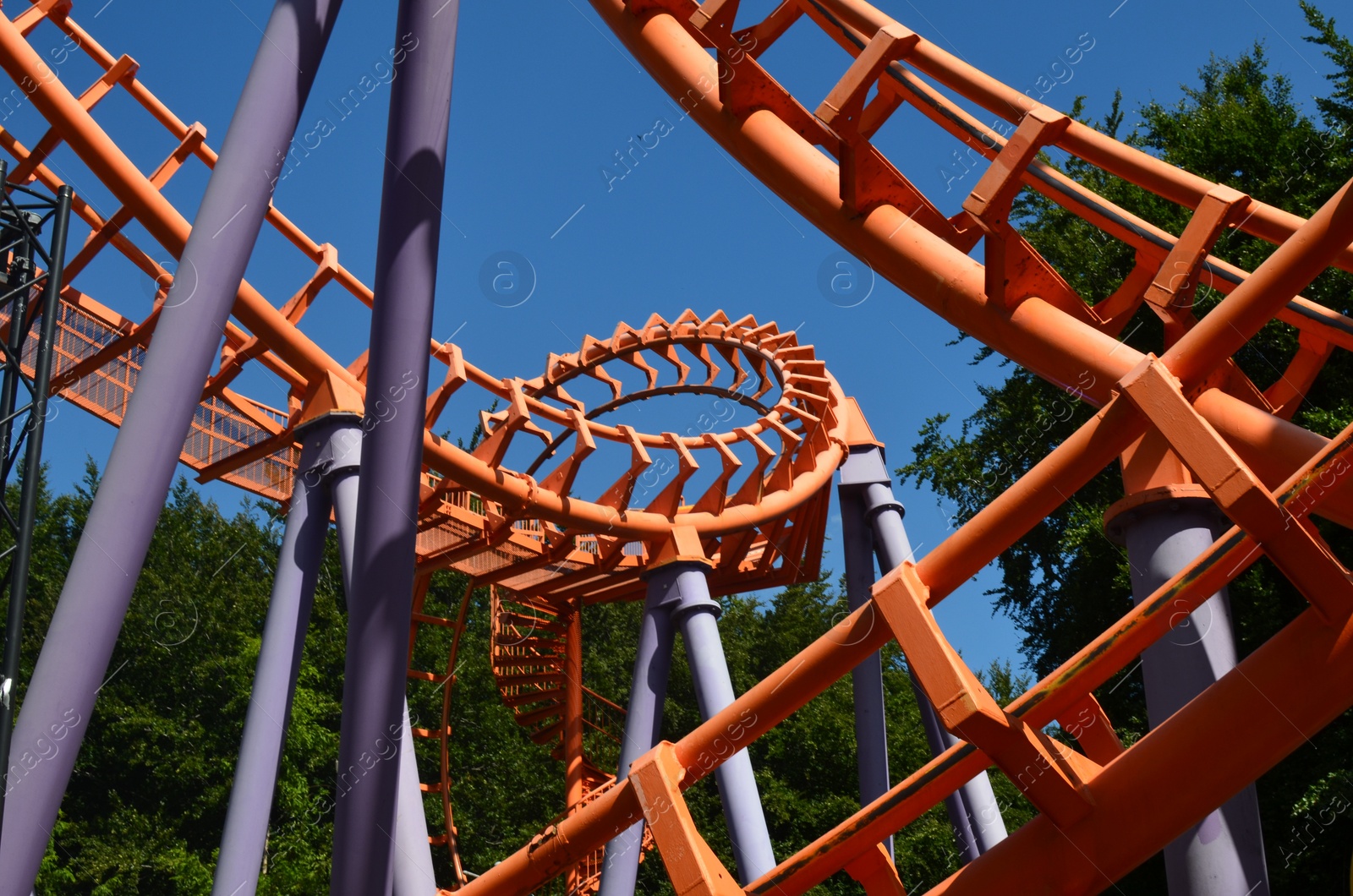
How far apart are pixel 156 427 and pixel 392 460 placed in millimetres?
774

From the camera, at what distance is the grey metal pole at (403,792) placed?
6102 mm

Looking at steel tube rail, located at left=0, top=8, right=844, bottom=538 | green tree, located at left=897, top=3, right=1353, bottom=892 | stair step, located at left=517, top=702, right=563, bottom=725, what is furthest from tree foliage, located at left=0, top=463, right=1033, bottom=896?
steel tube rail, located at left=0, top=8, right=844, bottom=538

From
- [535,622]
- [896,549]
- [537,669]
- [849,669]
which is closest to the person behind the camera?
[849,669]

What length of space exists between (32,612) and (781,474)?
1900cm

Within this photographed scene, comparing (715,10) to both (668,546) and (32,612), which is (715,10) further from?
(32,612)

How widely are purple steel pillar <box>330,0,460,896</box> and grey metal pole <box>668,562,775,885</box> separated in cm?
390

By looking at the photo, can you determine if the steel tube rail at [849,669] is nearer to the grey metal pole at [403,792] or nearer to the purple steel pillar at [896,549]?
the grey metal pole at [403,792]

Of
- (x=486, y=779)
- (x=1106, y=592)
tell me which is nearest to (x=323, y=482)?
(x=1106, y=592)

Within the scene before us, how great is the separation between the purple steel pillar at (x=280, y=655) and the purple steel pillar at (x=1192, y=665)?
172 inches

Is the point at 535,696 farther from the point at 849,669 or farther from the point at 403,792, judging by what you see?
the point at 849,669

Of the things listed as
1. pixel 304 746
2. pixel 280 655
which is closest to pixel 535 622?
pixel 280 655

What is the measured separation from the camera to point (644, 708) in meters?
9.65

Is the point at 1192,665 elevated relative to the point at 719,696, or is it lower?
lower

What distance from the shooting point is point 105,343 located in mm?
8359
